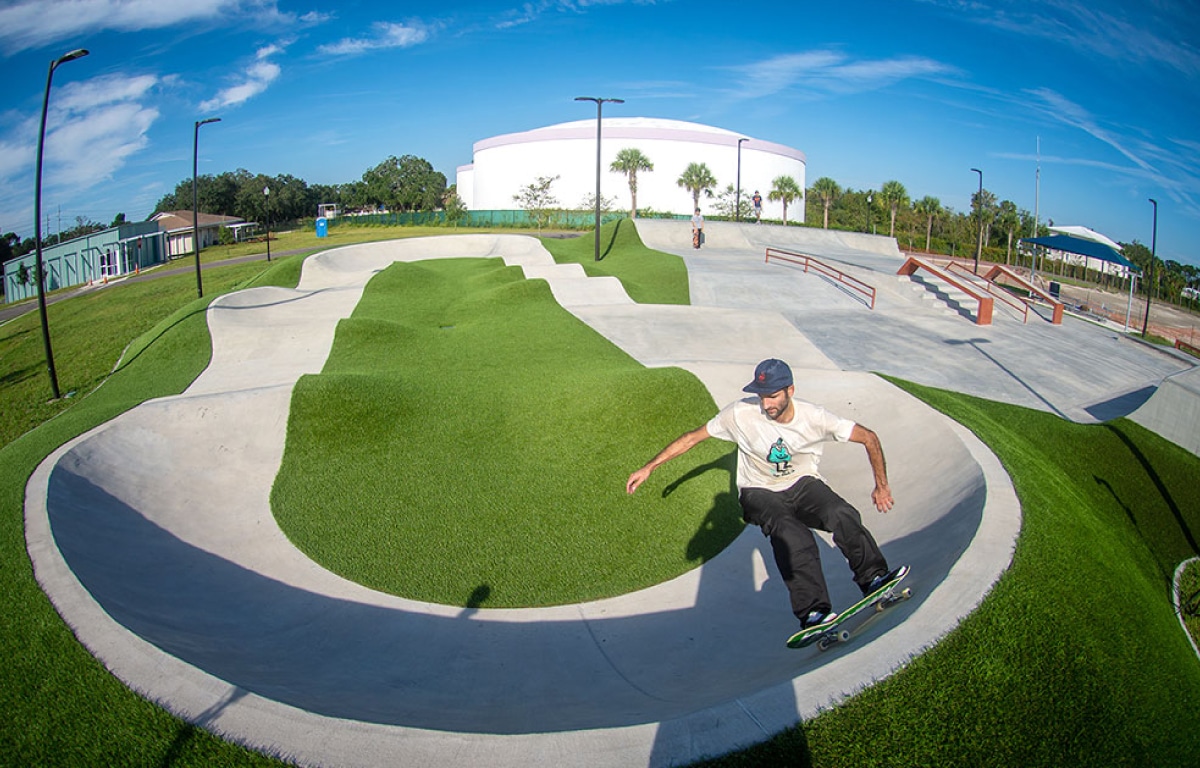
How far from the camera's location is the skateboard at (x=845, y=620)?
4609 millimetres

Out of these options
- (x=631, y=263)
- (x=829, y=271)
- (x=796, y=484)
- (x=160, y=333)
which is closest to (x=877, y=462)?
(x=796, y=484)

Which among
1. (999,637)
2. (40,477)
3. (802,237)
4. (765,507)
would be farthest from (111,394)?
(802,237)

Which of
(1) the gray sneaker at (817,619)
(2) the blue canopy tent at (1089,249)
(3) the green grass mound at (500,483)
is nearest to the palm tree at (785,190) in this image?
(2) the blue canopy tent at (1089,249)

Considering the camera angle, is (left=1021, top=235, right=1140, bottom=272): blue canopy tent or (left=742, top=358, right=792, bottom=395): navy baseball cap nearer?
(left=742, top=358, right=792, bottom=395): navy baseball cap

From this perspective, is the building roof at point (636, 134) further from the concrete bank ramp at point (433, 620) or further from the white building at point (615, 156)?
the concrete bank ramp at point (433, 620)

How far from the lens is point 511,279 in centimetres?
2561

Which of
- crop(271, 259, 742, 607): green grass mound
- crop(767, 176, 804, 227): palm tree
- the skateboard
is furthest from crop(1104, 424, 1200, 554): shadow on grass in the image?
crop(767, 176, 804, 227): palm tree

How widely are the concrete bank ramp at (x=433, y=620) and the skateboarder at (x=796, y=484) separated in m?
0.47

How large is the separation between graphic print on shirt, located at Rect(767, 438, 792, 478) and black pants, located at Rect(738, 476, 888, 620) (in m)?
0.19

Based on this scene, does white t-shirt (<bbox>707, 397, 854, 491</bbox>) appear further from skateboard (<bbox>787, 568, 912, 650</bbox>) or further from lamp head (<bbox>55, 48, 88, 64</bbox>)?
lamp head (<bbox>55, 48, 88, 64</bbox>)

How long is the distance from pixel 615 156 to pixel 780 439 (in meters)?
85.4

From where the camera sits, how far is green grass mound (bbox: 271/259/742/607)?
793 cm

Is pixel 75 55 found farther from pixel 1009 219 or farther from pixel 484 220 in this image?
pixel 1009 219

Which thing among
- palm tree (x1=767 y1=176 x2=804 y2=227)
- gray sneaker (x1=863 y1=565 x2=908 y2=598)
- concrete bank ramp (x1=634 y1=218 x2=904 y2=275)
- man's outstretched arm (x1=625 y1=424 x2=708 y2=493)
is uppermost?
palm tree (x1=767 y1=176 x2=804 y2=227)
